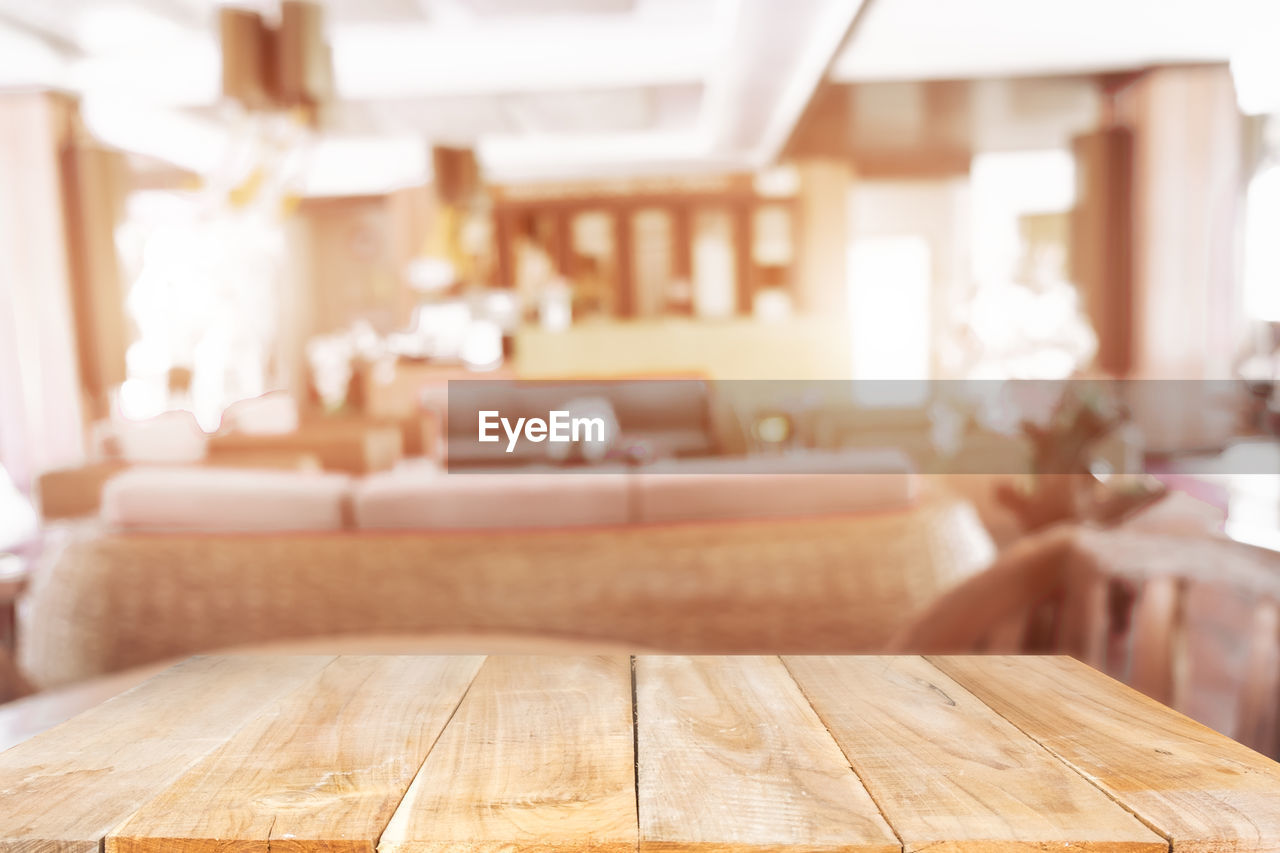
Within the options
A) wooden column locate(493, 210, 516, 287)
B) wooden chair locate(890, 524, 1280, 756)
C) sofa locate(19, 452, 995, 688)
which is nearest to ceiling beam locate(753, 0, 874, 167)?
wooden column locate(493, 210, 516, 287)

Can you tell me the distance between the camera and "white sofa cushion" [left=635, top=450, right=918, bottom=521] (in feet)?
6.03

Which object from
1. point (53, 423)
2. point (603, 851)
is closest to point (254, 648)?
point (603, 851)

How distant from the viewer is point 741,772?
2.20 ft

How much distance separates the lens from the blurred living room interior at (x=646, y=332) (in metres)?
1.81

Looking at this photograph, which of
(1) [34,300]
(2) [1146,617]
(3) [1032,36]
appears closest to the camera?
(2) [1146,617]

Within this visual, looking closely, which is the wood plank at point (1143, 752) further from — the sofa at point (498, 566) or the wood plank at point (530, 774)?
the sofa at point (498, 566)

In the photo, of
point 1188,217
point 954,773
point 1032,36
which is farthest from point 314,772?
point 1188,217

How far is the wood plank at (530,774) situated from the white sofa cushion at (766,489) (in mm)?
943

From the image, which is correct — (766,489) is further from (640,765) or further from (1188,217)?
(1188,217)

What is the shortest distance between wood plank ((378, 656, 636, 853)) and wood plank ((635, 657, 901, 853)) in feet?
0.07

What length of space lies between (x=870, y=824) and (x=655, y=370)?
6816 millimetres

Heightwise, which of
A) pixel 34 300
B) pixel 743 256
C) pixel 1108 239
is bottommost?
pixel 34 300

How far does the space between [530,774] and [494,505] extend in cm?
119

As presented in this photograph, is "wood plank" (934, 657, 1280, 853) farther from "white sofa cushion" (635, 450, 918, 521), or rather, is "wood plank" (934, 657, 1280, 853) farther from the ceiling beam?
the ceiling beam
